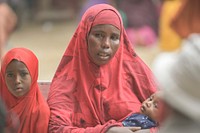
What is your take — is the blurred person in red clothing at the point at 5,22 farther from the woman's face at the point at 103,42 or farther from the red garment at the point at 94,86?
the woman's face at the point at 103,42

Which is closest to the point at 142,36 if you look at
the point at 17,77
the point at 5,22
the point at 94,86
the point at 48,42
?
the point at 48,42

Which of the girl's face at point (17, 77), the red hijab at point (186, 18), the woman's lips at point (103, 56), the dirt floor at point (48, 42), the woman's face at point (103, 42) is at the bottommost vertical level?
the dirt floor at point (48, 42)

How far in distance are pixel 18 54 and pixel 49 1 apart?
387 inches

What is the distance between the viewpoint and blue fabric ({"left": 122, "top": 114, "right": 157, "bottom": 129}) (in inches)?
194

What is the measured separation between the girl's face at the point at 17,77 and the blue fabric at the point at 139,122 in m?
0.64

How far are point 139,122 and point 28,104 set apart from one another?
0.69m

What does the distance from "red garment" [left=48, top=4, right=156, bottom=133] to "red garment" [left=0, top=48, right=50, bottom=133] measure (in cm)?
7

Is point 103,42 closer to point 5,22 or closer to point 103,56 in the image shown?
point 103,56

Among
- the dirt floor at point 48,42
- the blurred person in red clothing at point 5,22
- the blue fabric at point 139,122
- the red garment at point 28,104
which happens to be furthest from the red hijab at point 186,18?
the dirt floor at point 48,42

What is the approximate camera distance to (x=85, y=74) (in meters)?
5.20

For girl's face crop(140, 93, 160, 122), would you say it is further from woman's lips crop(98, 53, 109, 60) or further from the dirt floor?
the dirt floor

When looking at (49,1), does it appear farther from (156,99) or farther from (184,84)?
(184,84)

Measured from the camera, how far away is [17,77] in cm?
500

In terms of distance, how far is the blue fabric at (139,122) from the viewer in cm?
493
